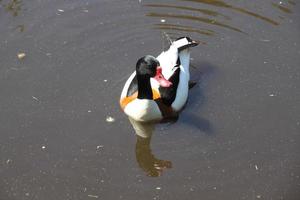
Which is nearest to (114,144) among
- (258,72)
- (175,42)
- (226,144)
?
(226,144)

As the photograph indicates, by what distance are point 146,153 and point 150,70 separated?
38.1 inches

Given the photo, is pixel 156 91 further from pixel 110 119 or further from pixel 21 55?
pixel 21 55

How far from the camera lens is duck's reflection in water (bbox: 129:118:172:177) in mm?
6129

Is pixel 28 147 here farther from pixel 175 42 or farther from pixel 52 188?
pixel 175 42

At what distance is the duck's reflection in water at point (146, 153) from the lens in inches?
241

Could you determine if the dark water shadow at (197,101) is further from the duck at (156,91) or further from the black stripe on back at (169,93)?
the black stripe on back at (169,93)

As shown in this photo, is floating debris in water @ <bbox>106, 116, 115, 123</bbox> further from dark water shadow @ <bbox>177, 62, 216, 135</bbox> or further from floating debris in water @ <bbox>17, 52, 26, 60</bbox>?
floating debris in water @ <bbox>17, 52, 26, 60</bbox>

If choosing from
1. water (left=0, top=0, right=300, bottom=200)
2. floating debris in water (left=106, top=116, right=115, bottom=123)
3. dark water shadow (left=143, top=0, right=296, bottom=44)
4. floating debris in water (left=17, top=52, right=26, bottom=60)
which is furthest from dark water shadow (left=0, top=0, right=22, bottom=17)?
floating debris in water (left=106, top=116, right=115, bottom=123)

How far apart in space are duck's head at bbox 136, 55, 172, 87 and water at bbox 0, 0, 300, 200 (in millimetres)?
636

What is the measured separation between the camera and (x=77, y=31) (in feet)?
26.8

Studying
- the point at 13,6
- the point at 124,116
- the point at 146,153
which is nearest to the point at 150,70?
the point at 124,116

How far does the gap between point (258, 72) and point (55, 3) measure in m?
3.47

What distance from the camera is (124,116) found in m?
6.77

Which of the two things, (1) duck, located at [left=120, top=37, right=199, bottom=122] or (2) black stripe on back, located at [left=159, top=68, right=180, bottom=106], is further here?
(2) black stripe on back, located at [left=159, top=68, right=180, bottom=106]
